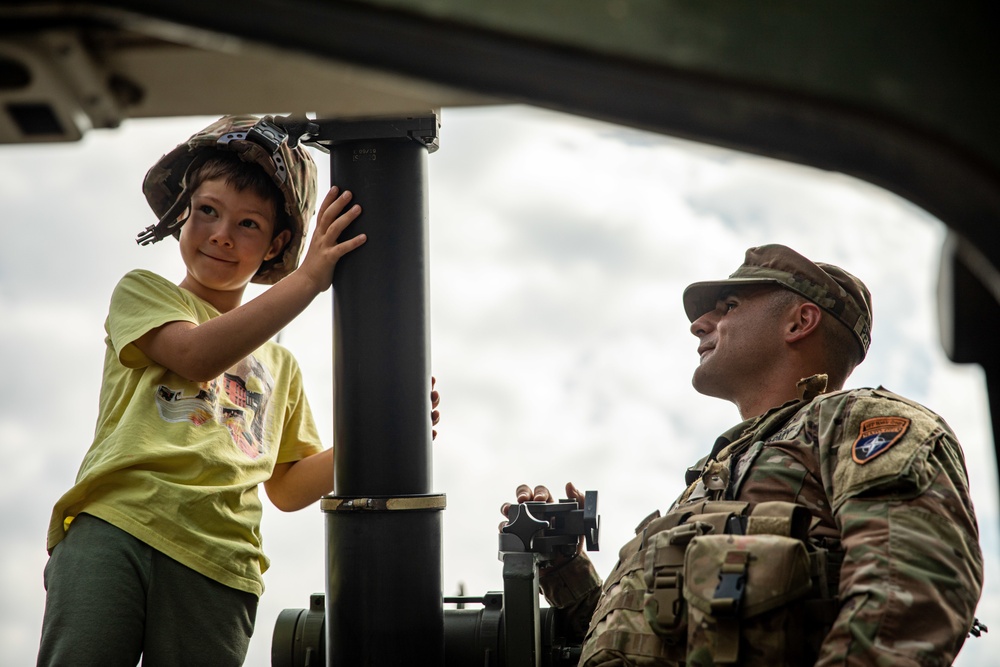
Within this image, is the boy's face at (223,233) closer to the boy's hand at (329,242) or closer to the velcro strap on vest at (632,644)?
the boy's hand at (329,242)

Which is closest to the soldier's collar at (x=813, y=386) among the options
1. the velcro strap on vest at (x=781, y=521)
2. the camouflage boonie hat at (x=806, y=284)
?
the camouflage boonie hat at (x=806, y=284)

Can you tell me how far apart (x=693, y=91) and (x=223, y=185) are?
2.23 meters

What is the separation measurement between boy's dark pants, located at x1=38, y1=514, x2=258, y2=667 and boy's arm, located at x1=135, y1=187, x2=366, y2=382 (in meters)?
0.49

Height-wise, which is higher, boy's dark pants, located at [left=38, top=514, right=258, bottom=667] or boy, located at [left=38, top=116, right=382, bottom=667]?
boy, located at [left=38, top=116, right=382, bottom=667]

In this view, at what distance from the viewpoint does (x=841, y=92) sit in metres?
0.83

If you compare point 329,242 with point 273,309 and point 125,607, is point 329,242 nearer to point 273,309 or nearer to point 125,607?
point 273,309

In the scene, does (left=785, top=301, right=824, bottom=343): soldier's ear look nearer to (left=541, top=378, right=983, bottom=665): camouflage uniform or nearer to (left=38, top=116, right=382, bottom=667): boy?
(left=541, top=378, right=983, bottom=665): camouflage uniform

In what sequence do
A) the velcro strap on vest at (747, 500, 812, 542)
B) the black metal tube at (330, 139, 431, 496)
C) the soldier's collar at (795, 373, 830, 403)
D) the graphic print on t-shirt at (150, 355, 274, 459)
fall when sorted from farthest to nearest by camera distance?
the soldier's collar at (795, 373, 830, 403) → the graphic print on t-shirt at (150, 355, 274, 459) → the black metal tube at (330, 139, 431, 496) → the velcro strap on vest at (747, 500, 812, 542)

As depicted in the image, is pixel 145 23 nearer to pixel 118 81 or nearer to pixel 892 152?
pixel 118 81

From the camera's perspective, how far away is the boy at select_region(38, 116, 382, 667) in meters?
2.44

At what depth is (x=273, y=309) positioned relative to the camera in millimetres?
2510

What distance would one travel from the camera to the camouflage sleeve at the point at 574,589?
311 cm

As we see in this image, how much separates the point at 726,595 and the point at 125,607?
A: 4.81ft

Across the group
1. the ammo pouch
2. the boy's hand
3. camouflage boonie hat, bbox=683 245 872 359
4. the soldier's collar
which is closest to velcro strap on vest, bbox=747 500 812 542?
the ammo pouch
